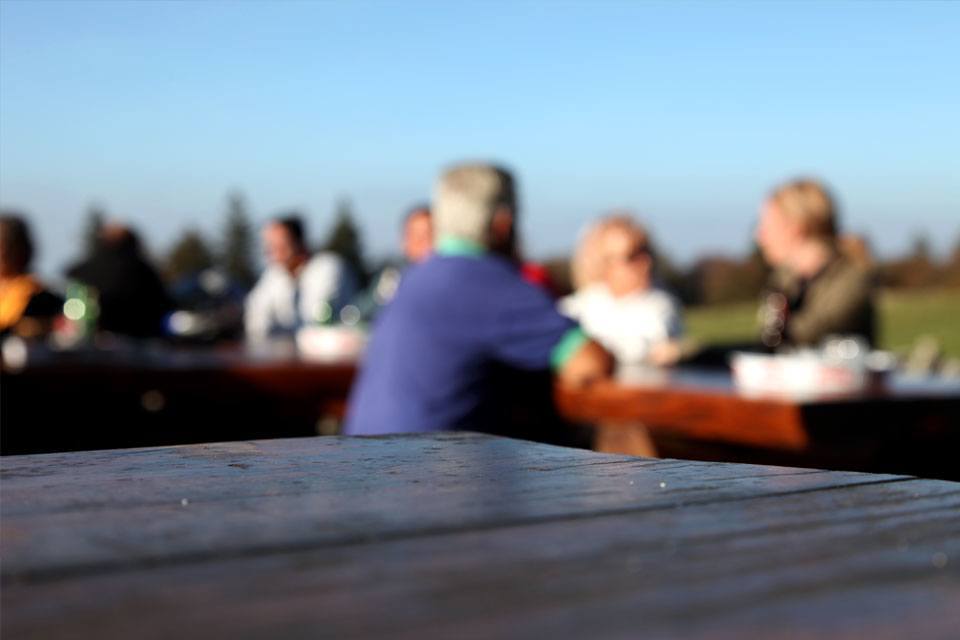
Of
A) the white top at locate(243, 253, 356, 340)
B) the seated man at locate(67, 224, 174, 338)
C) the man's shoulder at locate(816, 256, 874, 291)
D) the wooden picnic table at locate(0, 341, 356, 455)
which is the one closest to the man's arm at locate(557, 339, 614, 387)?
the man's shoulder at locate(816, 256, 874, 291)

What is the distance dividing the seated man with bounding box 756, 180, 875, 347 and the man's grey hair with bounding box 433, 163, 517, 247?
1402 mm

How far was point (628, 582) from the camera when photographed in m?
0.50

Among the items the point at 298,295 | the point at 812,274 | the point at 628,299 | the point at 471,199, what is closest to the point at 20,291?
the point at 298,295

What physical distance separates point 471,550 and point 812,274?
185 inches

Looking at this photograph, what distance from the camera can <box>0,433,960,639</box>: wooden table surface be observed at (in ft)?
1.44

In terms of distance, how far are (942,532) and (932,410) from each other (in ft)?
10.0

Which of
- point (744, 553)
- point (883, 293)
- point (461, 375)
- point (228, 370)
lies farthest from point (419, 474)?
point (883, 293)

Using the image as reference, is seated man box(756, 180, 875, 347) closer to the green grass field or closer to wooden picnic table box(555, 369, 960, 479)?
wooden picnic table box(555, 369, 960, 479)

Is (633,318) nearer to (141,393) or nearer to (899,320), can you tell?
(141,393)

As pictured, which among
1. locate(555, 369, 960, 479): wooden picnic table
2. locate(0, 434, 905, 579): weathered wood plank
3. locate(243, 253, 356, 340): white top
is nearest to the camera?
locate(0, 434, 905, 579): weathered wood plank

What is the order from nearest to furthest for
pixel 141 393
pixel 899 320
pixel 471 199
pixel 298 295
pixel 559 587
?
pixel 559 587 → pixel 471 199 → pixel 141 393 → pixel 298 295 → pixel 899 320

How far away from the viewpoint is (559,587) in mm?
490

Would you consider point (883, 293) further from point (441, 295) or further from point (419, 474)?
point (419, 474)

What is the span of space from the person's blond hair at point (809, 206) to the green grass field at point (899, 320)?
1746cm
